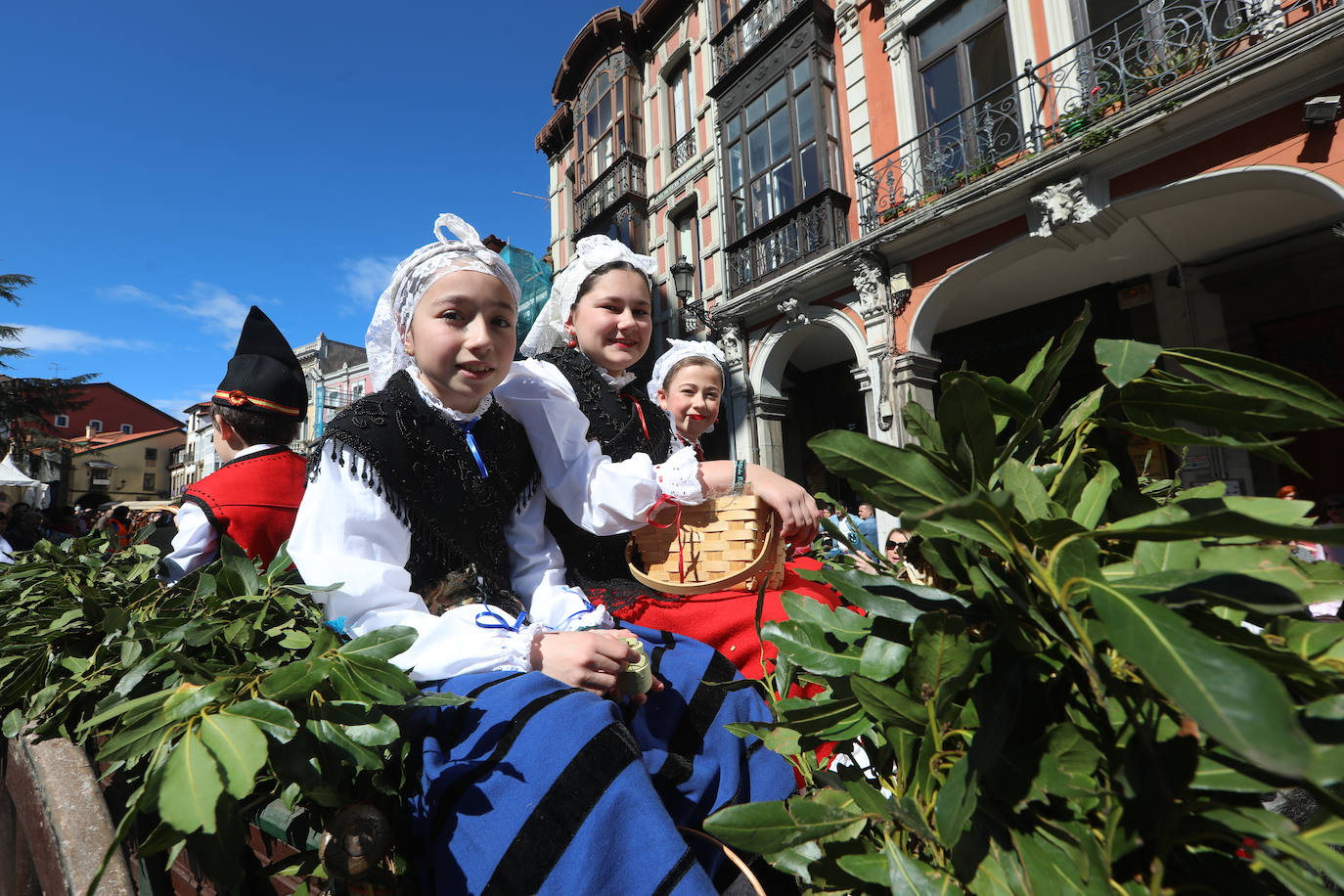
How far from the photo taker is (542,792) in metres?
0.92

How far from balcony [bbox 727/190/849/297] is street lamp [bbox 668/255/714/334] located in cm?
65

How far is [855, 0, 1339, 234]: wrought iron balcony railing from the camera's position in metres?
5.80

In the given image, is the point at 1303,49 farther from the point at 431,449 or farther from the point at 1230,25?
the point at 431,449

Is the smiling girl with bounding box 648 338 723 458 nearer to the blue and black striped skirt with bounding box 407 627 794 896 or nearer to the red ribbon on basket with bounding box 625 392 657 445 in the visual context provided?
the red ribbon on basket with bounding box 625 392 657 445

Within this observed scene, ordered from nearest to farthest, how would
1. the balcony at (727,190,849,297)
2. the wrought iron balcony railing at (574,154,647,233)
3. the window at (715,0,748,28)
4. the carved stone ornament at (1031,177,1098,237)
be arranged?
the carved stone ornament at (1031,177,1098,237), the balcony at (727,190,849,297), the window at (715,0,748,28), the wrought iron balcony railing at (574,154,647,233)

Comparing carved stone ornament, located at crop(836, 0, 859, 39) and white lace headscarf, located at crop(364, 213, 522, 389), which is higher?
carved stone ornament, located at crop(836, 0, 859, 39)

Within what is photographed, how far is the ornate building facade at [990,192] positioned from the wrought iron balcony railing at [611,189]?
1231mm

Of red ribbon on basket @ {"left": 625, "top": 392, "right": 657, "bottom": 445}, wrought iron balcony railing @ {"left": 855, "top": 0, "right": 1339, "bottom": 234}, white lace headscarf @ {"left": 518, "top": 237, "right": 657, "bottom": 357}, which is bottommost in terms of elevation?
red ribbon on basket @ {"left": 625, "top": 392, "right": 657, "bottom": 445}

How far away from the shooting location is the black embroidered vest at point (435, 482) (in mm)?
1481

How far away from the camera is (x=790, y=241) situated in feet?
32.6

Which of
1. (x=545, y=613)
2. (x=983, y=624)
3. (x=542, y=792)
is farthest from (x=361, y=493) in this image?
(x=983, y=624)

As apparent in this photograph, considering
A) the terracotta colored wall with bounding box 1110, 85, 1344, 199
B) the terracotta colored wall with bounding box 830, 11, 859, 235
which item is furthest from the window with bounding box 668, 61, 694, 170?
the terracotta colored wall with bounding box 1110, 85, 1344, 199

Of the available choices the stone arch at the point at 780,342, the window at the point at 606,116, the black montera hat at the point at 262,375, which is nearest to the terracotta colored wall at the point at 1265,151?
the stone arch at the point at 780,342

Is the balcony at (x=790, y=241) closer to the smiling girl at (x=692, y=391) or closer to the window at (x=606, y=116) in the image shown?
the window at (x=606, y=116)
